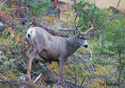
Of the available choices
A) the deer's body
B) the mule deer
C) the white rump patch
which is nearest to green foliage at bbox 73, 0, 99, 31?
the mule deer

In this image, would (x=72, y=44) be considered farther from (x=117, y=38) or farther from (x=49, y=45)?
(x=117, y=38)

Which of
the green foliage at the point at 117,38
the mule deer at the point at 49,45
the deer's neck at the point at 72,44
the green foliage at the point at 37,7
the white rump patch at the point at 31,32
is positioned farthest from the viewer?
the green foliage at the point at 37,7

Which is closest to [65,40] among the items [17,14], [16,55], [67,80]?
[67,80]

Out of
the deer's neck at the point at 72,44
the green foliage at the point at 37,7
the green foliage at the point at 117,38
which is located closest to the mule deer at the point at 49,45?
the deer's neck at the point at 72,44

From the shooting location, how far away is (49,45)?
7.61 metres

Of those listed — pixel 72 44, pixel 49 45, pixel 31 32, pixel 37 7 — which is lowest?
pixel 72 44

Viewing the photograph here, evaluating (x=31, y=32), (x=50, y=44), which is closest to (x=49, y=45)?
(x=50, y=44)

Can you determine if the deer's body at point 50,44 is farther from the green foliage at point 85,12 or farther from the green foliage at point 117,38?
the green foliage at point 85,12

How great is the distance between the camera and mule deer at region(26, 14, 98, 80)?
6966mm

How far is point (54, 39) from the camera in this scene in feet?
26.1

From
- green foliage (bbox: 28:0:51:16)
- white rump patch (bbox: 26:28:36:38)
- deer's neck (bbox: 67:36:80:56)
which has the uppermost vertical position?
green foliage (bbox: 28:0:51:16)

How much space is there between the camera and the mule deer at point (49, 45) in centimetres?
697

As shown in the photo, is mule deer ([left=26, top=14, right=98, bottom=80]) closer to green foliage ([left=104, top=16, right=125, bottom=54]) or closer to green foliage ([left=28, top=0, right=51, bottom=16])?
green foliage ([left=104, top=16, right=125, bottom=54])

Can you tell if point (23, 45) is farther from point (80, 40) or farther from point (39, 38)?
point (80, 40)
